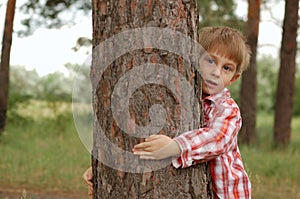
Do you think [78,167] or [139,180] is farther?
[78,167]

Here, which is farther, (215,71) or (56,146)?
(56,146)

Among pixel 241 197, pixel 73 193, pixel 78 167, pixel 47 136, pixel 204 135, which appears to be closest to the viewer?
pixel 204 135

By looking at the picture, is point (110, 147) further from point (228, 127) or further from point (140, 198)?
point (228, 127)

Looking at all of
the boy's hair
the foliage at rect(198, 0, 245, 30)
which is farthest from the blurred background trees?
the boy's hair

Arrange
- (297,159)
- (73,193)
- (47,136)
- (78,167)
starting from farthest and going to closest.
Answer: (47,136)
(297,159)
(78,167)
(73,193)

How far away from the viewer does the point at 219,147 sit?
8.44 feet

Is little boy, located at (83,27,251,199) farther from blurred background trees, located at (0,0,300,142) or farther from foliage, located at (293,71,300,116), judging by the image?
foliage, located at (293,71,300,116)

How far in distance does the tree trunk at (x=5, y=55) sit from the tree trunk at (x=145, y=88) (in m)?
6.59

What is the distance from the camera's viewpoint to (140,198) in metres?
2.61

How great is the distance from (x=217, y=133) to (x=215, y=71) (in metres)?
0.35

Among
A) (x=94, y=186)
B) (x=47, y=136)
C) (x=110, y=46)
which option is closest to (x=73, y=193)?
(x=94, y=186)

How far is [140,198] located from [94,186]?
32 centimetres

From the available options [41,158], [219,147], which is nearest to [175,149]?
[219,147]

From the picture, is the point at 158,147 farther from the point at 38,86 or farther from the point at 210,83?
the point at 38,86
